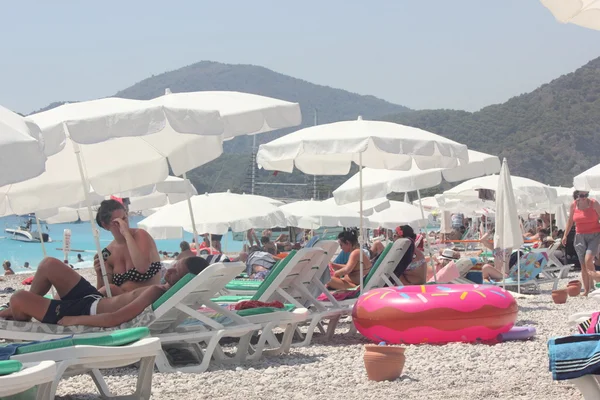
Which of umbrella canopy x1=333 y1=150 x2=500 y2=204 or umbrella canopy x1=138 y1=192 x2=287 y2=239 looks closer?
umbrella canopy x1=333 y1=150 x2=500 y2=204

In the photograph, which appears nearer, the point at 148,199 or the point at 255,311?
the point at 255,311

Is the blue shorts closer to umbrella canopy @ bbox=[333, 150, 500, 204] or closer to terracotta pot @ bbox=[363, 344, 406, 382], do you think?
terracotta pot @ bbox=[363, 344, 406, 382]

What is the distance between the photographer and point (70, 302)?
5.70m

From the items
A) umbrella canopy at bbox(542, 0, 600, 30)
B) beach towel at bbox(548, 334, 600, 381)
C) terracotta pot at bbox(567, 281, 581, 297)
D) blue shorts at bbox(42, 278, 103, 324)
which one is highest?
umbrella canopy at bbox(542, 0, 600, 30)

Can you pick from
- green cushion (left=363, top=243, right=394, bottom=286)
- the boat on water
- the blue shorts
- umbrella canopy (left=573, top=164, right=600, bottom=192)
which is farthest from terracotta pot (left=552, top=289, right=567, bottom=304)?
the boat on water

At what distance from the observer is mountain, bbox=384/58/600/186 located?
79938mm

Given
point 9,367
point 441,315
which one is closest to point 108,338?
point 9,367

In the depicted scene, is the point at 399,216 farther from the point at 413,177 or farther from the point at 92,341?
the point at 92,341

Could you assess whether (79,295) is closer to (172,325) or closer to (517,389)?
(172,325)

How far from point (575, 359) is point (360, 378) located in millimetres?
2157

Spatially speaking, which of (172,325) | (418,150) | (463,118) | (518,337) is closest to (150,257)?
(172,325)

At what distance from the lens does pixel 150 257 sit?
20.6 ft

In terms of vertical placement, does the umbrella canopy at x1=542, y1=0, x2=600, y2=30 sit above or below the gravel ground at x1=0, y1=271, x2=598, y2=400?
above

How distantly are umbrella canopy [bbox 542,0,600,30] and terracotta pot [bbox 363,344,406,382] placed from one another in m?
2.08
